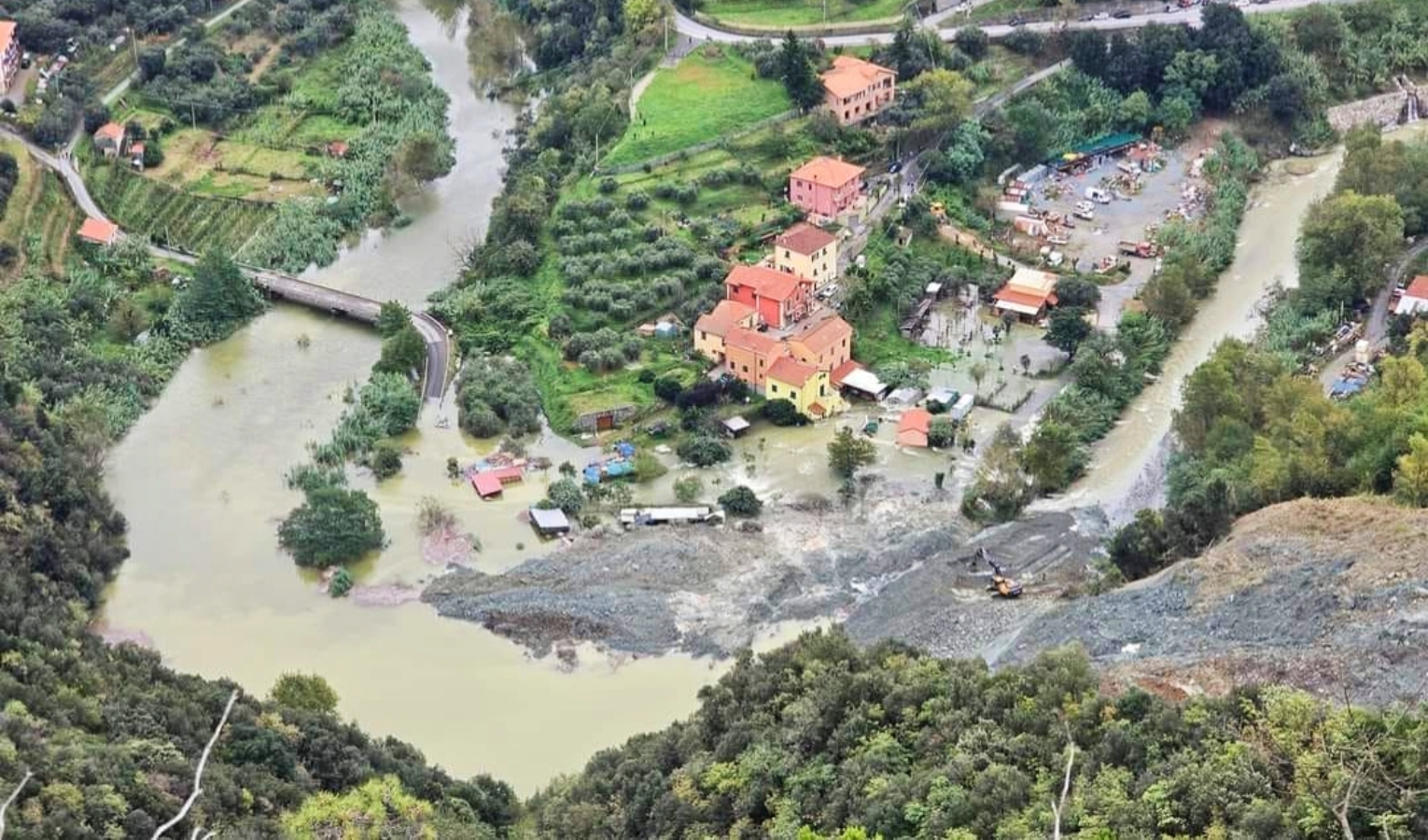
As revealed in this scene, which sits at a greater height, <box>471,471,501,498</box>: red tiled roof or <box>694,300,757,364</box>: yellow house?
<box>694,300,757,364</box>: yellow house

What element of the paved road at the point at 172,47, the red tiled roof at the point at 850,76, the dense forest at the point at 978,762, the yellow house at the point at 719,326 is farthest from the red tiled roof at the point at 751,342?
the paved road at the point at 172,47

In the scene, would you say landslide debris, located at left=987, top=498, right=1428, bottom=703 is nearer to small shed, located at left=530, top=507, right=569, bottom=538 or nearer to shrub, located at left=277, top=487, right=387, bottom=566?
small shed, located at left=530, top=507, right=569, bottom=538

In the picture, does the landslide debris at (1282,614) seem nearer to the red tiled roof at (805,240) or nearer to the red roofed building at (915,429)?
the red roofed building at (915,429)

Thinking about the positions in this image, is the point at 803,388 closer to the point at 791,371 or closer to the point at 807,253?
the point at 791,371

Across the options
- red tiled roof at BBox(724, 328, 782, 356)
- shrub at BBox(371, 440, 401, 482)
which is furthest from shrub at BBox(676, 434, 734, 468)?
shrub at BBox(371, 440, 401, 482)

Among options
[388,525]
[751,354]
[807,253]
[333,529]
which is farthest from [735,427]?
[333,529]
